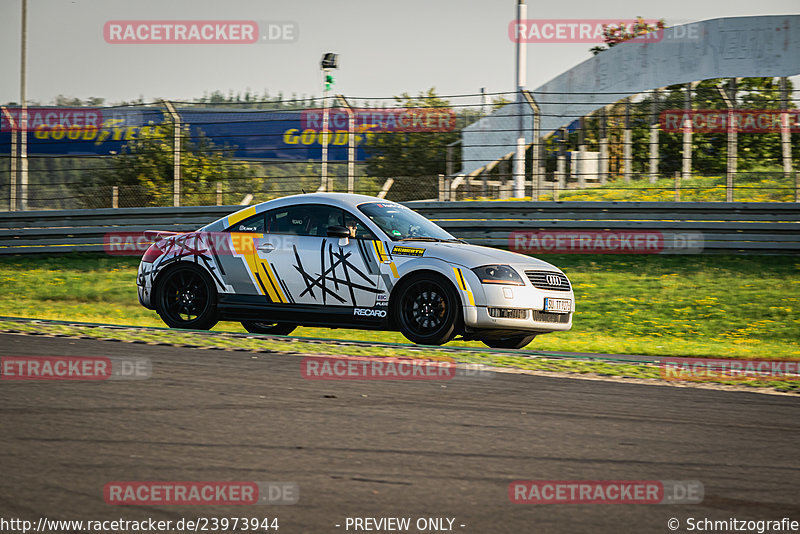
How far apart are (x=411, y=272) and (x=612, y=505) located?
5396 mm

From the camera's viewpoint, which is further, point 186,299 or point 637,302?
point 637,302

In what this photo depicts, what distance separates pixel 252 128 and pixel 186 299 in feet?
22.5

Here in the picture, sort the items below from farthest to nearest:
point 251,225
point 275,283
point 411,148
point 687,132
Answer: point 411,148
point 687,132
point 251,225
point 275,283

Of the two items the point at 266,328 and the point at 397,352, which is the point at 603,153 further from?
the point at 397,352

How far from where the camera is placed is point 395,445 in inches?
190

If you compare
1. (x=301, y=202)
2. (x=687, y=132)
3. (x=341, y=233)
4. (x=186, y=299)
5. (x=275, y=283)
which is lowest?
(x=186, y=299)

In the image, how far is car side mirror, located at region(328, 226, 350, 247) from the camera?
941cm

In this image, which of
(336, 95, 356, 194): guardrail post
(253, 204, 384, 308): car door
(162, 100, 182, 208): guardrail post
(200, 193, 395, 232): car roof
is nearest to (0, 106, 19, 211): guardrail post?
(162, 100, 182, 208): guardrail post

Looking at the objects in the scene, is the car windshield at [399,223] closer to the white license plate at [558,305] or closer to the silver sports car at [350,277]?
the silver sports car at [350,277]

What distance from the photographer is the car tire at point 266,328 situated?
36.1 feet

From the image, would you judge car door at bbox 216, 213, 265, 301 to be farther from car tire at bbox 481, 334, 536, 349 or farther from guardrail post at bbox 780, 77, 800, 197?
guardrail post at bbox 780, 77, 800, 197

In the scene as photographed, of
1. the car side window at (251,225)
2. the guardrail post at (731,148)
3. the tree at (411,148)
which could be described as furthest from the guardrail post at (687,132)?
the car side window at (251,225)

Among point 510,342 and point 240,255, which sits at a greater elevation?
point 240,255

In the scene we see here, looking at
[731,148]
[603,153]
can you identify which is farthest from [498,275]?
[603,153]
